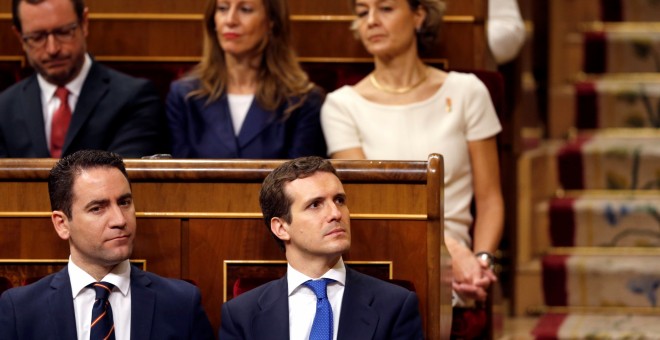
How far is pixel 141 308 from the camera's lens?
6.08ft

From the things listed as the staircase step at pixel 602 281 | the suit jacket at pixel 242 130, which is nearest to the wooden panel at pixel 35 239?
the suit jacket at pixel 242 130

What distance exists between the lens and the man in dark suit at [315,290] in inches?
72.1

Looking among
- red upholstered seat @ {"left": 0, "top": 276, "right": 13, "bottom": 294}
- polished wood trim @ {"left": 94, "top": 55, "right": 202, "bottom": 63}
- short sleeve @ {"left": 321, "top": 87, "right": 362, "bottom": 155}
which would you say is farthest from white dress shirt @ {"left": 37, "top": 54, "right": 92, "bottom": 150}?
red upholstered seat @ {"left": 0, "top": 276, "right": 13, "bottom": 294}

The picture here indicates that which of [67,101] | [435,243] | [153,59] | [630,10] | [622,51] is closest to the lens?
[435,243]

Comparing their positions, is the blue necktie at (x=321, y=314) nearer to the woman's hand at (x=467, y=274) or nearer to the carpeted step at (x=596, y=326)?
the woman's hand at (x=467, y=274)

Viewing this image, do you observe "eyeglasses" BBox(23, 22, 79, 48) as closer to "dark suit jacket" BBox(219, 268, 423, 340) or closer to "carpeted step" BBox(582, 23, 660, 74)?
"dark suit jacket" BBox(219, 268, 423, 340)

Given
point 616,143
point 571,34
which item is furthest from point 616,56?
point 616,143

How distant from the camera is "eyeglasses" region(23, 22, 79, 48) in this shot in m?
2.57

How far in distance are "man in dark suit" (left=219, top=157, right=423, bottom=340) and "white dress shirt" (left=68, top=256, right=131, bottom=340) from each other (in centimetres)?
15

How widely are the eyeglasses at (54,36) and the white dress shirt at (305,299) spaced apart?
97cm

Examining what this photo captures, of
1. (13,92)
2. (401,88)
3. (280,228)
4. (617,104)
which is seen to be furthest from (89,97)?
(617,104)

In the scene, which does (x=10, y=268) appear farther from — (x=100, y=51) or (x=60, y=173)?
(x=100, y=51)

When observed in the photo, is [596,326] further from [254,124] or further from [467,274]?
[254,124]

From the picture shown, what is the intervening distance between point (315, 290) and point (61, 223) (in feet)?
1.31
